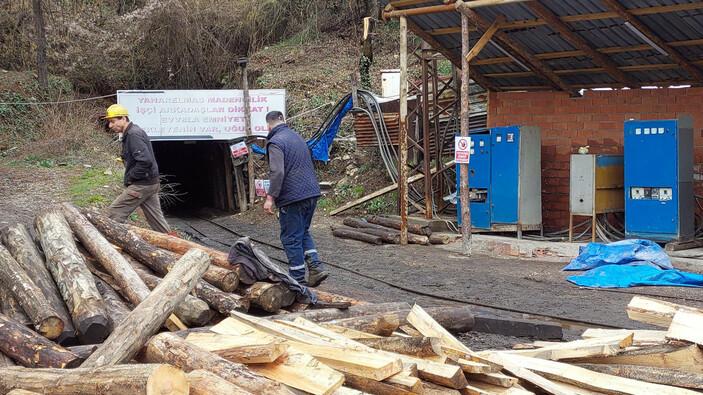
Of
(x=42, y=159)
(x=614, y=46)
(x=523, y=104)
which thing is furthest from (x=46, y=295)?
(x=42, y=159)

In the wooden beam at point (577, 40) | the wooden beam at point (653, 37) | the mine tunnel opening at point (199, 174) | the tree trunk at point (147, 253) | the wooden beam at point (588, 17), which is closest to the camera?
the tree trunk at point (147, 253)

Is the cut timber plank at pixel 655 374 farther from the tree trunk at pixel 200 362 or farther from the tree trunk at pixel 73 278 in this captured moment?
the tree trunk at pixel 73 278

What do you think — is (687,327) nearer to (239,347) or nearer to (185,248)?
(239,347)

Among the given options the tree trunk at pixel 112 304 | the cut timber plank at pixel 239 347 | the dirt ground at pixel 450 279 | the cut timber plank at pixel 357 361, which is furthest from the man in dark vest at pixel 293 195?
the cut timber plank at pixel 357 361

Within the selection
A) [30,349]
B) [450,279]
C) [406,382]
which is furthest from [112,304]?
[450,279]

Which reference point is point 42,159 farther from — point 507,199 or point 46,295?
point 46,295

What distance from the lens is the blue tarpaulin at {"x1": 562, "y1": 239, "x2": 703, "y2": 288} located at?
32.0 ft

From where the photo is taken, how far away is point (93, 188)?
15.1 metres

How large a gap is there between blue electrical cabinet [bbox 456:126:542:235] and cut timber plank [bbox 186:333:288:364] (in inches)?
373

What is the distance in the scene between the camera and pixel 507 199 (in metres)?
13.7

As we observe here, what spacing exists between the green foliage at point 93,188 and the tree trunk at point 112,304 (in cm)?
726

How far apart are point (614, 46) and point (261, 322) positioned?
934 cm

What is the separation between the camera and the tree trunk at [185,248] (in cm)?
671

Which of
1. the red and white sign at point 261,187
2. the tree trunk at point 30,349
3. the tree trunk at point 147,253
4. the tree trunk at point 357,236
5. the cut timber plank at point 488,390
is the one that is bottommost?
the cut timber plank at point 488,390
